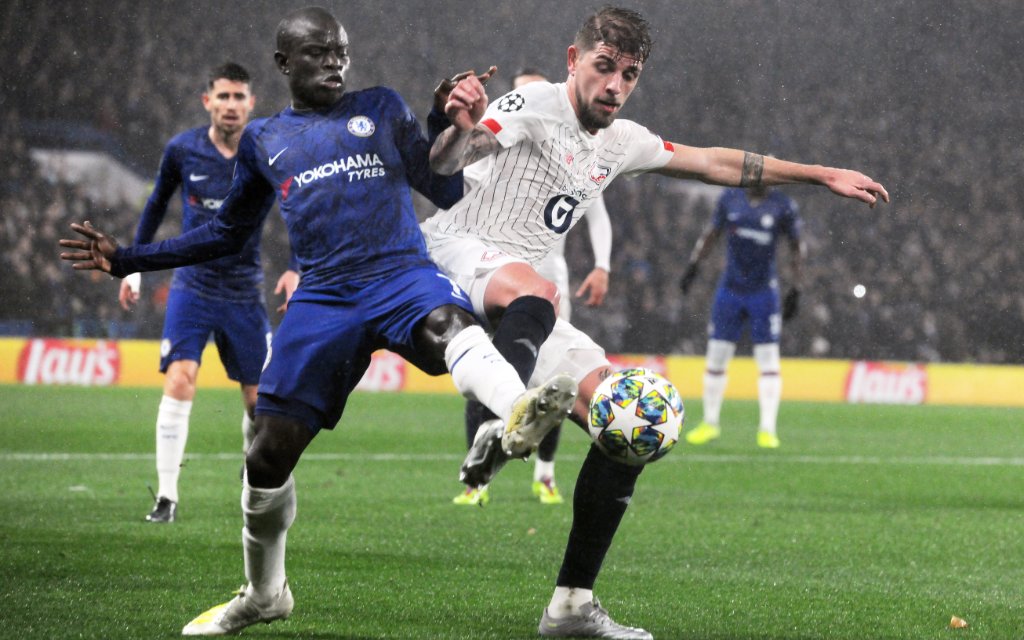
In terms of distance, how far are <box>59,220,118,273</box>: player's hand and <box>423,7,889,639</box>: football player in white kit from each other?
42.5 inches

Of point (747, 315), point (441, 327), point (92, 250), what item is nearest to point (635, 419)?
point (441, 327)

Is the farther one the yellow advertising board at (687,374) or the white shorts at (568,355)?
the yellow advertising board at (687,374)

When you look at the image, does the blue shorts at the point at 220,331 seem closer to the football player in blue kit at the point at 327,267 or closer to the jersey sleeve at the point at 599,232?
the jersey sleeve at the point at 599,232

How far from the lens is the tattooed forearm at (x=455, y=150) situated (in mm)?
3762

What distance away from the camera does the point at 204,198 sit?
7.00m

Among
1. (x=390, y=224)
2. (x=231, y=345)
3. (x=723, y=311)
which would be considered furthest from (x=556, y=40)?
(x=390, y=224)

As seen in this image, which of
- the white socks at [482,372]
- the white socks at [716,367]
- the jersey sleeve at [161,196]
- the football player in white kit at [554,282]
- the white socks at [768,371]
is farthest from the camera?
the white socks at [716,367]

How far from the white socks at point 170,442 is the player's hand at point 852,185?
151 inches

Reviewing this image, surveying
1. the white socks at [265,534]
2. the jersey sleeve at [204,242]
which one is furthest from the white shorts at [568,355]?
the jersey sleeve at [204,242]

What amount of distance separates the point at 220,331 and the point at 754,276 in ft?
20.0

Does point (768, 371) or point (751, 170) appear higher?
point (751, 170)

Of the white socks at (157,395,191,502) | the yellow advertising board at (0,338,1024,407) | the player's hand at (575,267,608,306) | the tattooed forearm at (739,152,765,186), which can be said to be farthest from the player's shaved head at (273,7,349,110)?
the yellow advertising board at (0,338,1024,407)

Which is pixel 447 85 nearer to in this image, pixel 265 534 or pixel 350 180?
pixel 350 180

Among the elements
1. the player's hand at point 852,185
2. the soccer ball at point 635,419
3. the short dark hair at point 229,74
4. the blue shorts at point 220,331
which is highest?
the short dark hair at point 229,74
